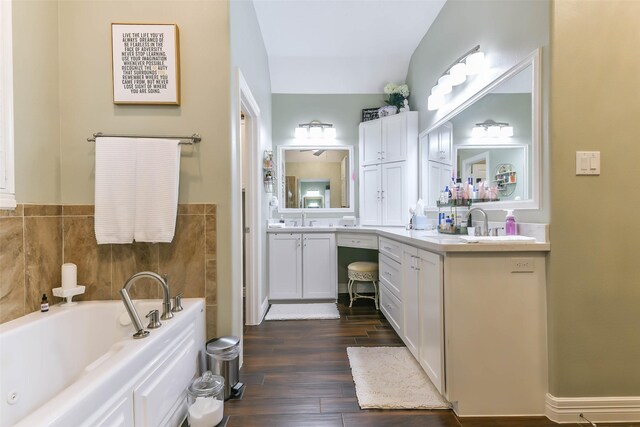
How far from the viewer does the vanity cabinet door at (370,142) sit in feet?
11.7

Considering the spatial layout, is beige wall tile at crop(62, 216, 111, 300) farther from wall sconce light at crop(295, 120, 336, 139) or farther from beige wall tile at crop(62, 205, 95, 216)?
wall sconce light at crop(295, 120, 336, 139)

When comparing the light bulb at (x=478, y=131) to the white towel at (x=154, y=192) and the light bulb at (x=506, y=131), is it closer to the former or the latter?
the light bulb at (x=506, y=131)

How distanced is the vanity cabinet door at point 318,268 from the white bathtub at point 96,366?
5.40ft

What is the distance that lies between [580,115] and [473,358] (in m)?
1.37

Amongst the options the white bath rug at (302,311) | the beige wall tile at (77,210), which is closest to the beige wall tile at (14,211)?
the beige wall tile at (77,210)

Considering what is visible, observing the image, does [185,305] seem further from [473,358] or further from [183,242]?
[473,358]

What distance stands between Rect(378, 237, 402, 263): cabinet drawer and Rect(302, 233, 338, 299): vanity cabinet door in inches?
27.5

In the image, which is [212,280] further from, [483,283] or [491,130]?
[491,130]

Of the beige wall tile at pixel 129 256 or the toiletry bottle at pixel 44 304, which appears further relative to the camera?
the beige wall tile at pixel 129 256

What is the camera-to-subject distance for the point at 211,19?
178 cm

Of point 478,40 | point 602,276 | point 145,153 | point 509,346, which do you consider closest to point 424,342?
point 509,346

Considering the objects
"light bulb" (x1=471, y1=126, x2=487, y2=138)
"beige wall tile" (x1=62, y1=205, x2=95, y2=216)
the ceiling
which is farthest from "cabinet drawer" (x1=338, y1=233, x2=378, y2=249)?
"beige wall tile" (x1=62, y1=205, x2=95, y2=216)

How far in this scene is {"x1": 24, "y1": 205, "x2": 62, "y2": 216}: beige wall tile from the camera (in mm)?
1523

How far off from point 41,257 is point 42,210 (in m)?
0.26
